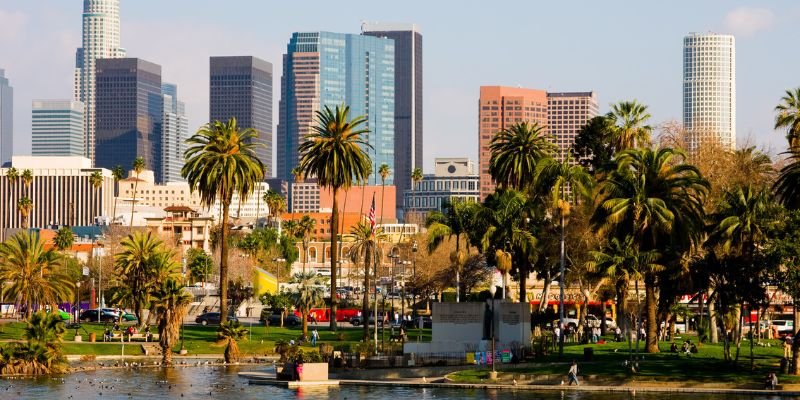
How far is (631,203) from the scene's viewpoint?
88062mm

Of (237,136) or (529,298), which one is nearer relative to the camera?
(237,136)

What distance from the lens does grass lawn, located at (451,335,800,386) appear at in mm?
77188

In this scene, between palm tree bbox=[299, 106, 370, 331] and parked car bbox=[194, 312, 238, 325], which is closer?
palm tree bbox=[299, 106, 370, 331]

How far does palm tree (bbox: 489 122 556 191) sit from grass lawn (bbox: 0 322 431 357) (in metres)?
16.7

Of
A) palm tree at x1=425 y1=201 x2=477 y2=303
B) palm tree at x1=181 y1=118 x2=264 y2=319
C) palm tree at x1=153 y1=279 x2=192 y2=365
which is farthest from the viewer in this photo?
palm tree at x1=425 y1=201 x2=477 y2=303

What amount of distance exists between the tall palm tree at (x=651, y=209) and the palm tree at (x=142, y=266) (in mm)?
46240

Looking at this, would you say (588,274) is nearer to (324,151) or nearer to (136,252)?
(324,151)

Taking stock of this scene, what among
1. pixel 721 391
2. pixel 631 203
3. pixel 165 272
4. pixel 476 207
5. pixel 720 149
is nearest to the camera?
pixel 721 391

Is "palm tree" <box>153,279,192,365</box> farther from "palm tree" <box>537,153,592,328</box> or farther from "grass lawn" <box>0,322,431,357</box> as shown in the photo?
"palm tree" <box>537,153,592,328</box>

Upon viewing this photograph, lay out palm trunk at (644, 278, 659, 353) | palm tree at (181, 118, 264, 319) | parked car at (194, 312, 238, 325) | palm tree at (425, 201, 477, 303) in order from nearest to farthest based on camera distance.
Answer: palm trunk at (644, 278, 659, 353) < palm tree at (181, 118, 264, 319) < palm tree at (425, 201, 477, 303) < parked car at (194, 312, 238, 325)

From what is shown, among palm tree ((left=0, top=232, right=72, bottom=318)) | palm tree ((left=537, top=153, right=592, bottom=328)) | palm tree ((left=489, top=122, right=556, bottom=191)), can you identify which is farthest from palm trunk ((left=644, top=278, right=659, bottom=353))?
palm tree ((left=0, top=232, right=72, bottom=318))

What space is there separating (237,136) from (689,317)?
50.0 m

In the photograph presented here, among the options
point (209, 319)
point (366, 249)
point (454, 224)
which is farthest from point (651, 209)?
point (209, 319)

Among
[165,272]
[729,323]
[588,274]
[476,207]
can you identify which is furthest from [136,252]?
[729,323]
